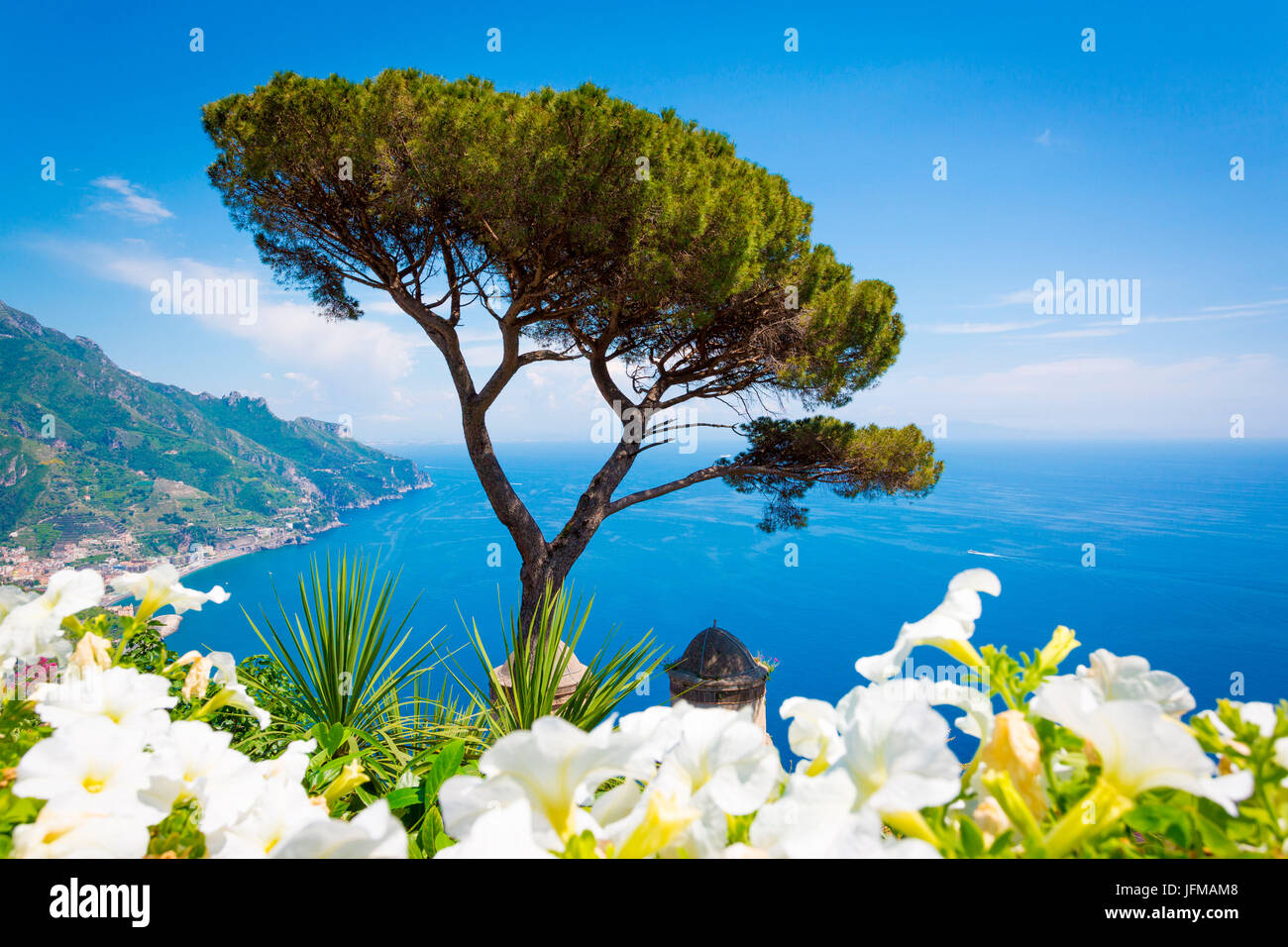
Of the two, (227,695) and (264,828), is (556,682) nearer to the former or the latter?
(227,695)

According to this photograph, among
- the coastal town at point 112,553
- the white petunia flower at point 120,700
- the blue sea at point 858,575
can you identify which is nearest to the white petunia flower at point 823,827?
the white petunia flower at point 120,700

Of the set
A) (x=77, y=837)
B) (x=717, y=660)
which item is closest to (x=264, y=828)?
(x=77, y=837)

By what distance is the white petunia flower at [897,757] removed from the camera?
1.14 ft

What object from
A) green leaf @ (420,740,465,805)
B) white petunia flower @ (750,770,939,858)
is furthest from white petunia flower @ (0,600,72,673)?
white petunia flower @ (750,770,939,858)

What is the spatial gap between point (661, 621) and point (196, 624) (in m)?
24.9

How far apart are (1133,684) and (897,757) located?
0.73 feet

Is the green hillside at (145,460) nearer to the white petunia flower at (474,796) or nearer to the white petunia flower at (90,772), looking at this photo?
the white petunia flower at (90,772)

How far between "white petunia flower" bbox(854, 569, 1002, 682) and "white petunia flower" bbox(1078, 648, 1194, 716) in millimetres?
82

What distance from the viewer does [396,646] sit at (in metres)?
2.37

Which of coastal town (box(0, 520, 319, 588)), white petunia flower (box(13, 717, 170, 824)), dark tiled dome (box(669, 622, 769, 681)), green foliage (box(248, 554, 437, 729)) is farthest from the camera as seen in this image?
coastal town (box(0, 520, 319, 588))

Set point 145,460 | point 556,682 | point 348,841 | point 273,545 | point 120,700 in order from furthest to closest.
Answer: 1. point 145,460
2. point 273,545
3. point 556,682
4. point 120,700
5. point 348,841

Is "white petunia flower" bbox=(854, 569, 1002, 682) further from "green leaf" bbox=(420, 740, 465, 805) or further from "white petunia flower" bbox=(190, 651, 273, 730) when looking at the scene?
"green leaf" bbox=(420, 740, 465, 805)

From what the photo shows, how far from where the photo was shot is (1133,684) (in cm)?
45

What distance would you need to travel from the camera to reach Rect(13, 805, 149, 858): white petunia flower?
388mm
